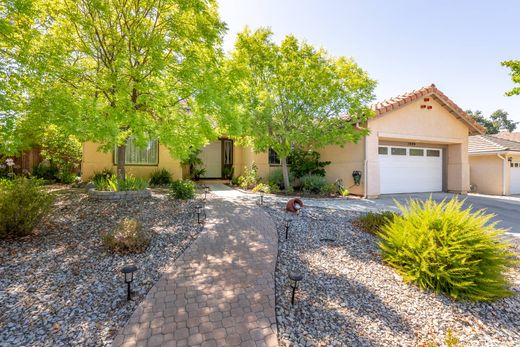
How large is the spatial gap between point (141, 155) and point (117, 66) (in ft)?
23.2

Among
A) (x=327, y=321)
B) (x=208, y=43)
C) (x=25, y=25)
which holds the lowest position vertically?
(x=327, y=321)

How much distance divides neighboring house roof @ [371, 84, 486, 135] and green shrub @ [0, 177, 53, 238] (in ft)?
39.2

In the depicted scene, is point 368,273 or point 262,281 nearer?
point 262,281

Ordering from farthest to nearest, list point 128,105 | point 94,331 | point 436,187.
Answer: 1. point 436,187
2. point 128,105
3. point 94,331

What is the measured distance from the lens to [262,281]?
3.90 meters

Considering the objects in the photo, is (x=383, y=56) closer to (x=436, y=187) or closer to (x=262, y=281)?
(x=436, y=187)

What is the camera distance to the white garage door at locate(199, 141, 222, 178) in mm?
15969

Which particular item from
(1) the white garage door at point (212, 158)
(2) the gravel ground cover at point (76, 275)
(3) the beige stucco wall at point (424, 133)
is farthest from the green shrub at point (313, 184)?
(2) the gravel ground cover at point (76, 275)

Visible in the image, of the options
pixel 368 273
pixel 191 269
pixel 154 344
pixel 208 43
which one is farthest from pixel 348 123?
pixel 154 344

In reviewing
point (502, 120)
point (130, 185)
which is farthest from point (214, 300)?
point (502, 120)

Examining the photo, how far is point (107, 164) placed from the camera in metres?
12.1

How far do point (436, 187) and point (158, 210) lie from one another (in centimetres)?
1469

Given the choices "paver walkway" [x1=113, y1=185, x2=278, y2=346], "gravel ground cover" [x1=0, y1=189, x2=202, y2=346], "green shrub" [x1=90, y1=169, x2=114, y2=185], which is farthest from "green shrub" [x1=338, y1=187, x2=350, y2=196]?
"green shrub" [x1=90, y1=169, x2=114, y2=185]

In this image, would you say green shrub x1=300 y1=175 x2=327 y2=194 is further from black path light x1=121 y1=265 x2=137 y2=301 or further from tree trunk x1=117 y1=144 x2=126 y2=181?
black path light x1=121 y1=265 x2=137 y2=301
